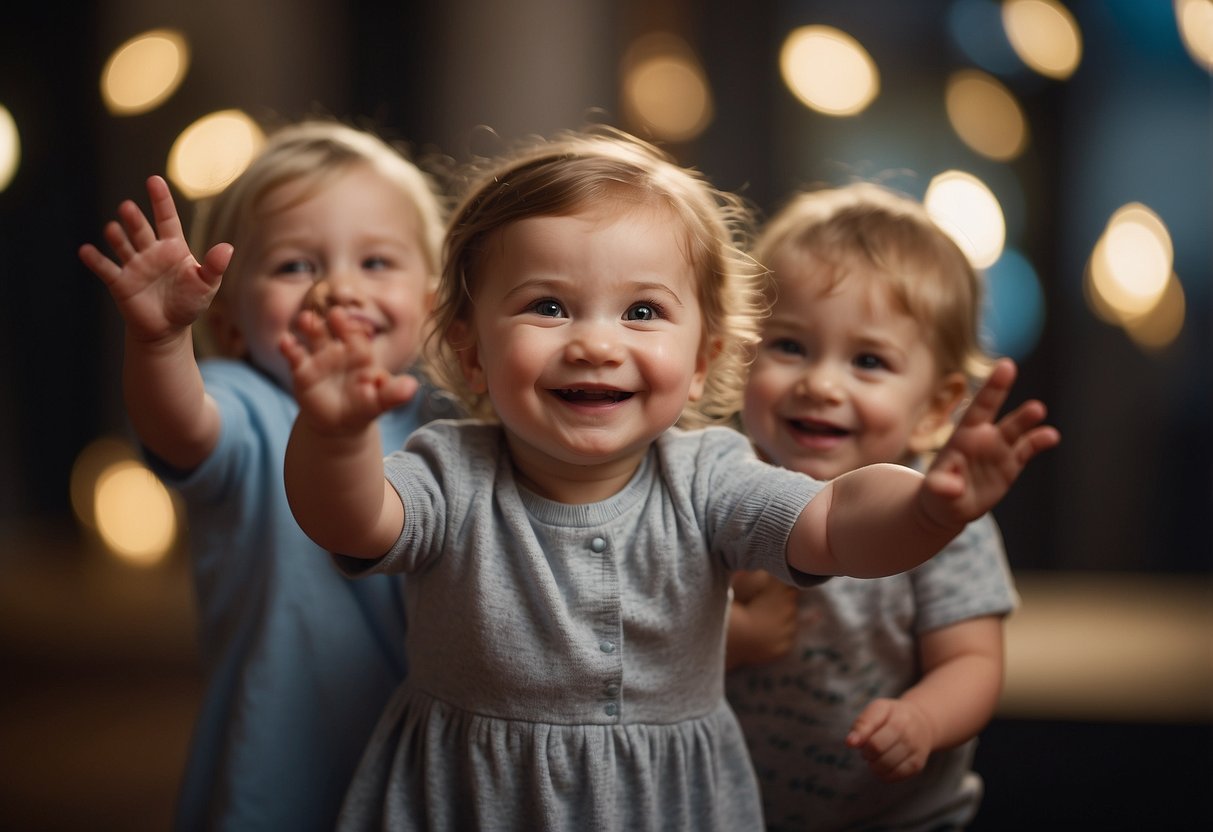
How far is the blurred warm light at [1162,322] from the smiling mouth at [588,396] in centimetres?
200

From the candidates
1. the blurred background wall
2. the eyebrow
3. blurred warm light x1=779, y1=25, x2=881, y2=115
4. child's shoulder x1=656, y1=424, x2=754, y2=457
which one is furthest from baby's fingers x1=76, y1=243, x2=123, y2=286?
blurred warm light x1=779, y1=25, x2=881, y2=115

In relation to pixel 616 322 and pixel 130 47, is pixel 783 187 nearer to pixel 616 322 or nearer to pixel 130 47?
pixel 130 47

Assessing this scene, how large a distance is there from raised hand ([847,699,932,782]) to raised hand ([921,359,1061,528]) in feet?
0.82

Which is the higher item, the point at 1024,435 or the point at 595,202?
the point at 595,202

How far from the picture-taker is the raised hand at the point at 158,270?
0.71 meters

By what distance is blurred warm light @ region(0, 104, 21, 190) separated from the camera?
234 centimetres

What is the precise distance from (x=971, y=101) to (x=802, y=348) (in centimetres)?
163

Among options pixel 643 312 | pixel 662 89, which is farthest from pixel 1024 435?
pixel 662 89

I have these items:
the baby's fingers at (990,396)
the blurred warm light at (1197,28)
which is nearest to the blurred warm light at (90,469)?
the baby's fingers at (990,396)

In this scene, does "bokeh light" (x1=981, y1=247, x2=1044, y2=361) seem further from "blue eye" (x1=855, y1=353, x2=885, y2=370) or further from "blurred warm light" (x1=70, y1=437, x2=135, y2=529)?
"blurred warm light" (x1=70, y1=437, x2=135, y2=529)

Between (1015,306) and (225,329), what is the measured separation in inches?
71.4

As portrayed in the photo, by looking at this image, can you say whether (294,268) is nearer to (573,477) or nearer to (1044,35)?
(573,477)

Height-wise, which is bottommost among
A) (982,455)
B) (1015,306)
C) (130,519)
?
(130,519)

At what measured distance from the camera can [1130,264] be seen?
7.75ft
